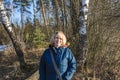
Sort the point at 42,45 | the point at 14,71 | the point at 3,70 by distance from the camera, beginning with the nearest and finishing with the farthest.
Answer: the point at 14,71 → the point at 3,70 → the point at 42,45

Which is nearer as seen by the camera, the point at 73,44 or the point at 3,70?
the point at 73,44

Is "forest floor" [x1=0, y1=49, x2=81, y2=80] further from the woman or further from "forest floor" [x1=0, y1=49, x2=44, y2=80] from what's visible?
the woman

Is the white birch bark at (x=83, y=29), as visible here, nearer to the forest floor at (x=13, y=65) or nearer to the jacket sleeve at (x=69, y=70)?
the forest floor at (x=13, y=65)

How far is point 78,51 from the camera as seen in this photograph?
11.7m

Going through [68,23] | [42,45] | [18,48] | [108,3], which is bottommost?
[42,45]

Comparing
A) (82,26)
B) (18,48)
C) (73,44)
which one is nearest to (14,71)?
(18,48)

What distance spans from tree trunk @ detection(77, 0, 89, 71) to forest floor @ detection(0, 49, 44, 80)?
7.70 feet

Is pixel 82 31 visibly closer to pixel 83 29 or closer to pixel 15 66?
pixel 83 29

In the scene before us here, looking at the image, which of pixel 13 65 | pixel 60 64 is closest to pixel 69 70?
pixel 60 64

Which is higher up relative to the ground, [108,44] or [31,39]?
[108,44]

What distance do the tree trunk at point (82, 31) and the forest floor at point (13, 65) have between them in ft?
7.70

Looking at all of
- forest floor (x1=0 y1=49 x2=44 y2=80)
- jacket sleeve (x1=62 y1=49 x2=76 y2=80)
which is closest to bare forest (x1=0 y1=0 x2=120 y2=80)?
forest floor (x1=0 y1=49 x2=44 y2=80)

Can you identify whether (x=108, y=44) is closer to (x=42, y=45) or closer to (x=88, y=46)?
(x=88, y=46)

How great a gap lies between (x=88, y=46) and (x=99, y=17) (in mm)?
1183
